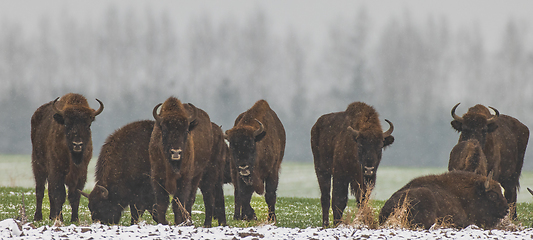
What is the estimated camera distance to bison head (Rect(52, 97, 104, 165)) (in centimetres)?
1050

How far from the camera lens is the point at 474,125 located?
12688 millimetres

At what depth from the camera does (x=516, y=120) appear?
48.2ft

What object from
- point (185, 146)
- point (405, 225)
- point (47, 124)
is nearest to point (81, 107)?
point (47, 124)

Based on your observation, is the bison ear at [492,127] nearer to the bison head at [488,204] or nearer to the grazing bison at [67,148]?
the bison head at [488,204]

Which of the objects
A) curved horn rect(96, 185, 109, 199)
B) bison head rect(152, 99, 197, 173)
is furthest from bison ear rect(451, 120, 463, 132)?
curved horn rect(96, 185, 109, 199)

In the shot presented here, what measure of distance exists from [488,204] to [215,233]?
4640mm

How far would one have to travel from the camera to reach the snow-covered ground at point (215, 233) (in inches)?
288

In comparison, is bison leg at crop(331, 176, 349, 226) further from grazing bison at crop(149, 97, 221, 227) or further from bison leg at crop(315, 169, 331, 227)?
grazing bison at crop(149, 97, 221, 227)

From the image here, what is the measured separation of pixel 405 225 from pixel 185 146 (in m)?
3.77

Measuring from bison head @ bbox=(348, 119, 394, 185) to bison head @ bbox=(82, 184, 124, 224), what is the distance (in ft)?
14.4

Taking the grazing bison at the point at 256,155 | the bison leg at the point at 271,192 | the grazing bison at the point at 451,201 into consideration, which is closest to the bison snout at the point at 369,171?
the grazing bison at the point at 451,201

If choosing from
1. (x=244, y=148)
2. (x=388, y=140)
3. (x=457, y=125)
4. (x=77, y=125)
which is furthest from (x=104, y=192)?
(x=457, y=125)

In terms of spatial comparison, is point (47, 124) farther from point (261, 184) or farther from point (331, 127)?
point (331, 127)

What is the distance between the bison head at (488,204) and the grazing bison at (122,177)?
5661mm
